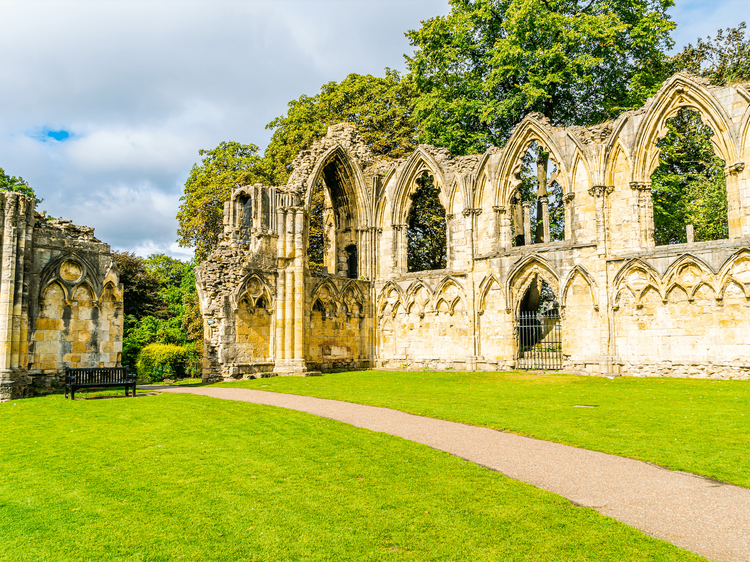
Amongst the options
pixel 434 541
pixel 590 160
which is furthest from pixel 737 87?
pixel 434 541

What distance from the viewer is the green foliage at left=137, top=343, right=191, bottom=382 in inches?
963

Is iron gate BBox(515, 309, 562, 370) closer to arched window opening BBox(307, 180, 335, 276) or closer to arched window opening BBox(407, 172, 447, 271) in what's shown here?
arched window opening BBox(407, 172, 447, 271)

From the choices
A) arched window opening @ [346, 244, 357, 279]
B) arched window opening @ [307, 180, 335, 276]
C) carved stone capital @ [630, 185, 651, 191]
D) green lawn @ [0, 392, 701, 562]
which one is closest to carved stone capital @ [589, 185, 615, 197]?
carved stone capital @ [630, 185, 651, 191]

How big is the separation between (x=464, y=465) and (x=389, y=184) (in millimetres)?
19677

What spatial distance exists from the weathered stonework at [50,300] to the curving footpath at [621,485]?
8.77 meters

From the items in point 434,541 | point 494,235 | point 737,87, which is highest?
point 737,87

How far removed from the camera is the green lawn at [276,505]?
430 cm

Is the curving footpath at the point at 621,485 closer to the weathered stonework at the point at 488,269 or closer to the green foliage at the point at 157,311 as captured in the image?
the weathered stonework at the point at 488,269

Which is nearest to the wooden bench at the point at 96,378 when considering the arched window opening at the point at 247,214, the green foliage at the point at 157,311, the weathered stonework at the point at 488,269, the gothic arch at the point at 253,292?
the weathered stonework at the point at 488,269

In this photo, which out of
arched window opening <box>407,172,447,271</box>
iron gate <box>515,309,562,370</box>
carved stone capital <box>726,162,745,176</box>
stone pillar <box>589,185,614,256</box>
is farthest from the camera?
arched window opening <box>407,172,447,271</box>

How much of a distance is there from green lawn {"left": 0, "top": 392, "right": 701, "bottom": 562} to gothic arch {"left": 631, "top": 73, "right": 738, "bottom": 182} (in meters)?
15.2

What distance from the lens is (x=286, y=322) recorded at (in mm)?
20609

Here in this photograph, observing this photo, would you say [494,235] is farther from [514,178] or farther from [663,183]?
[663,183]

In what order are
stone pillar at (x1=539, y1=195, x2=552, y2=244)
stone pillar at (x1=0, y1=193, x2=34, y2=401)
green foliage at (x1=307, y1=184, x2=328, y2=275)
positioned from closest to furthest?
stone pillar at (x1=0, y1=193, x2=34, y2=401) → stone pillar at (x1=539, y1=195, x2=552, y2=244) → green foliage at (x1=307, y1=184, x2=328, y2=275)
